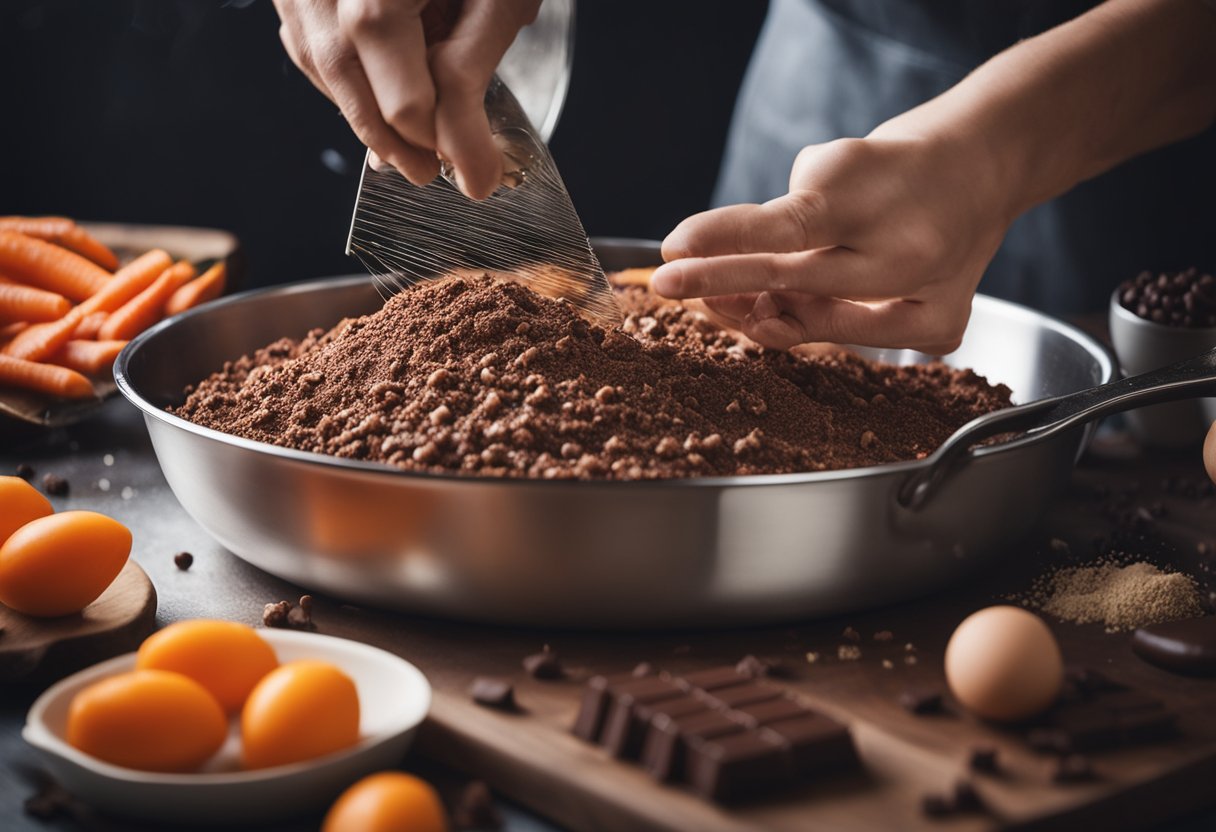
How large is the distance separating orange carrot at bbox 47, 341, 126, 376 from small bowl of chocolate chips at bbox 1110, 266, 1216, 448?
52.1 inches

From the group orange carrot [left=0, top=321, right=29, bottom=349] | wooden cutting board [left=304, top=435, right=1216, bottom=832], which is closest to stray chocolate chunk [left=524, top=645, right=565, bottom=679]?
wooden cutting board [left=304, top=435, right=1216, bottom=832]

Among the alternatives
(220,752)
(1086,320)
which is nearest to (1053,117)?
(1086,320)

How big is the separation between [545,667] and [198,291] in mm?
1085

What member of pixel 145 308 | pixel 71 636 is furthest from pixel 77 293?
pixel 71 636

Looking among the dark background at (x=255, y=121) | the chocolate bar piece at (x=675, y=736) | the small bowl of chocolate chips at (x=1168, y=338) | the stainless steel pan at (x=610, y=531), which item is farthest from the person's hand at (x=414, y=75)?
the dark background at (x=255, y=121)

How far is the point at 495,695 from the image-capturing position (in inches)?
32.0

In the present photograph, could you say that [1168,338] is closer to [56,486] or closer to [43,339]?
[56,486]

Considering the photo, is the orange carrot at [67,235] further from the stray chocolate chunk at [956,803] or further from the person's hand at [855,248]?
the stray chocolate chunk at [956,803]

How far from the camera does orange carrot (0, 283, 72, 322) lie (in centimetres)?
165

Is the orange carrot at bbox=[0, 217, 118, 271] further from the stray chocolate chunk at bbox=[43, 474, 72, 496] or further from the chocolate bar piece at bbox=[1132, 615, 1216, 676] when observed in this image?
the chocolate bar piece at bbox=[1132, 615, 1216, 676]

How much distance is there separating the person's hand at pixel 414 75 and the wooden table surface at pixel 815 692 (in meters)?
0.40

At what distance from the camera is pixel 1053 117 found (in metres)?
1.23

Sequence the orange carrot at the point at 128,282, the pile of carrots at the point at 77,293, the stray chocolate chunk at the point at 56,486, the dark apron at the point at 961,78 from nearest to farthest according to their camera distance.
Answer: the stray chocolate chunk at the point at 56,486 → the pile of carrots at the point at 77,293 → the orange carrot at the point at 128,282 → the dark apron at the point at 961,78

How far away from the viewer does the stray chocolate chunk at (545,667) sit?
33.7 inches
